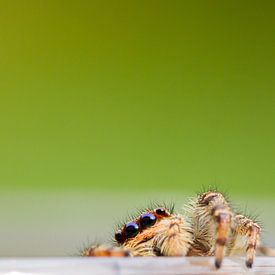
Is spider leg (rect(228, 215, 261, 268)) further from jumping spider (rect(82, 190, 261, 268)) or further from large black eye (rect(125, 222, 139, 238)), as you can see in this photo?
large black eye (rect(125, 222, 139, 238))

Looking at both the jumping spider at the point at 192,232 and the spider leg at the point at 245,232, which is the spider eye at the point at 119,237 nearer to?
the jumping spider at the point at 192,232

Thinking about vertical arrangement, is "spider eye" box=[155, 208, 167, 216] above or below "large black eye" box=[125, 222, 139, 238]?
above

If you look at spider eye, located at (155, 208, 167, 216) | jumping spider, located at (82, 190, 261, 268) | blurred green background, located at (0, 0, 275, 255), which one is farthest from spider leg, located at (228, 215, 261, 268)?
blurred green background, located at (0, 0, 275, 255)

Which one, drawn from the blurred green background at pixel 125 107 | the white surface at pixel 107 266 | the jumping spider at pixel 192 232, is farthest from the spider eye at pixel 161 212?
the blurred green background at pixel 125 107

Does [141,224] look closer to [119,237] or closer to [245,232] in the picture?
[119,237]

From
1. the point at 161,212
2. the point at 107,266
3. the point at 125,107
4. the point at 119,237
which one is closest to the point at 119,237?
the point at 119,237
